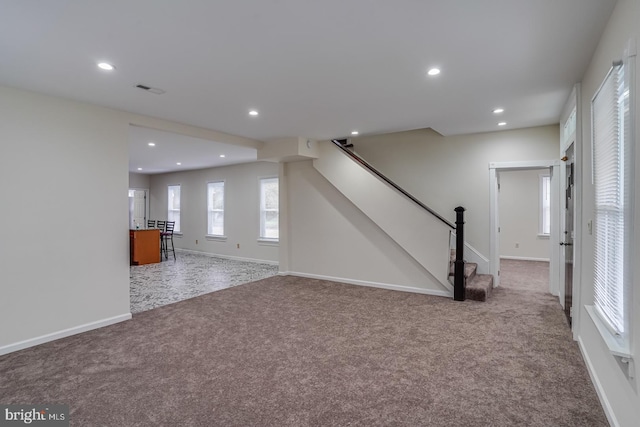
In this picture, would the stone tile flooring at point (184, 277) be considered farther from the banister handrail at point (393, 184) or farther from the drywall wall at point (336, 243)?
the banister handrail at point (393, 184)

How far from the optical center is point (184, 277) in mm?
6195

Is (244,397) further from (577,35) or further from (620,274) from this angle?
(577,35)

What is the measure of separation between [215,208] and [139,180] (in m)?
3.33

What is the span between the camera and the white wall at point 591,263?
4.89ft

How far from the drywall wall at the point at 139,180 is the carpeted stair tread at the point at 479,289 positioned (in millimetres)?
10012

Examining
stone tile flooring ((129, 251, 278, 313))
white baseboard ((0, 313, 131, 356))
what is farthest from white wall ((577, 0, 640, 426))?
stone tile flooring ((129, 251, 278, 313))

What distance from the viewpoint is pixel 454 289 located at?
14.8ft

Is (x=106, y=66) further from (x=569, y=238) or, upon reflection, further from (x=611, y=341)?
(x=569, y=238)

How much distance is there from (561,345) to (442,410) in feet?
5.89

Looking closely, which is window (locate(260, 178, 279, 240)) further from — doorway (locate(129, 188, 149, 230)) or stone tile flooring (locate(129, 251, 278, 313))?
doorway (locate(129, 188, 149, 230))

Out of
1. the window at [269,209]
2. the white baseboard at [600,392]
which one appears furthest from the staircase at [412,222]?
the window at [269,209]

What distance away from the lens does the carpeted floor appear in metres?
2.02

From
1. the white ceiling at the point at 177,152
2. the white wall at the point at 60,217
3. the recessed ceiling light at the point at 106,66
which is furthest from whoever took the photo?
the white ceiling at the point at 177,152

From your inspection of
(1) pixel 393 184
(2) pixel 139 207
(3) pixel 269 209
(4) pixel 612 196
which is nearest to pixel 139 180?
(2) pixel 139 207
